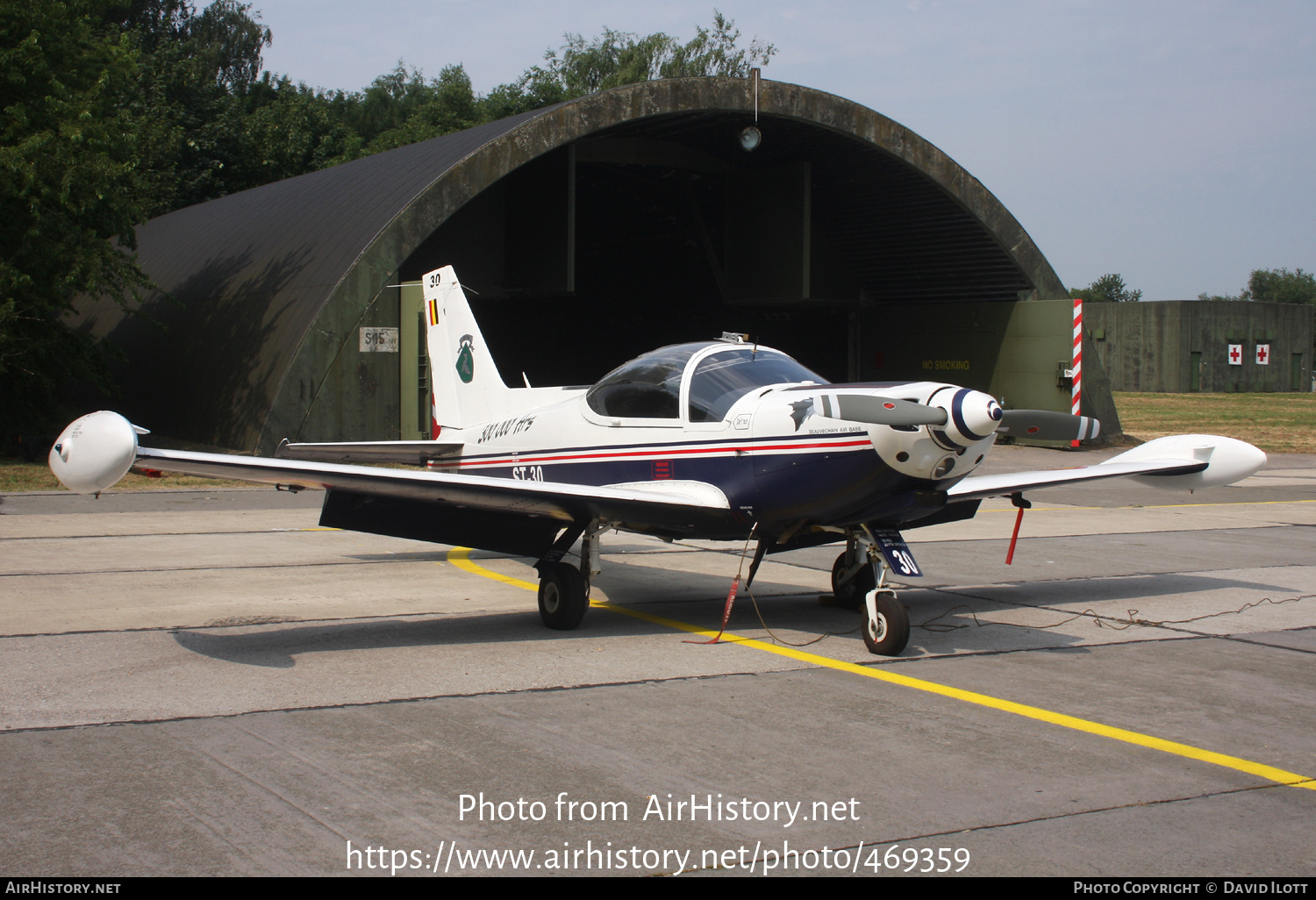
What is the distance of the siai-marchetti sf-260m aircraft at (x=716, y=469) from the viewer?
6.79 meters

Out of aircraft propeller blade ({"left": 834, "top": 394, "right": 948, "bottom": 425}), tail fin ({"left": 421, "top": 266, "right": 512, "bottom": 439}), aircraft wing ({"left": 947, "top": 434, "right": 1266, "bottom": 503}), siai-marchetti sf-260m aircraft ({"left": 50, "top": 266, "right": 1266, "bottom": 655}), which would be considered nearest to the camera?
aircraft propeller blade ({"left": 834, "top": 394, "right": 948, "bottom": 425})

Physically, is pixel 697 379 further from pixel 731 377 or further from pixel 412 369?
pixel 412 369

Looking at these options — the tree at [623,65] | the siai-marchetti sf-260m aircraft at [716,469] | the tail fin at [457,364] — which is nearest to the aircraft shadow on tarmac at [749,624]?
the siai-marchetti sf-260m aircraft at [716,469]

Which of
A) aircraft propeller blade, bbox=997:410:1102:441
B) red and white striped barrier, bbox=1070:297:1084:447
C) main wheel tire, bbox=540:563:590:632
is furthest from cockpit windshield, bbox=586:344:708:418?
red and white striped barrier, bbox=1070:297:1084:447

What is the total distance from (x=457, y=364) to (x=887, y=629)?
20.6 feet

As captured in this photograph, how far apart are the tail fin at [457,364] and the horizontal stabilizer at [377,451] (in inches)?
23.5

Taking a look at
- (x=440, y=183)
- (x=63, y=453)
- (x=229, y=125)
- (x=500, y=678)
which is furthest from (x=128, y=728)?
(x=229, y=125)

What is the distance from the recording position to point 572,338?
30.9 metres

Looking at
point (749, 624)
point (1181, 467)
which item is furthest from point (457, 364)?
point (1181, 467)

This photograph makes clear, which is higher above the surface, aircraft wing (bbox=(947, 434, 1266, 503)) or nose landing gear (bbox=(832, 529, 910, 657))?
aircraft wing (bbox=(947, 434, 1266, 503))

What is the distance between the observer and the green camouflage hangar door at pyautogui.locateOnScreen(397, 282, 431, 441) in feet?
65.4

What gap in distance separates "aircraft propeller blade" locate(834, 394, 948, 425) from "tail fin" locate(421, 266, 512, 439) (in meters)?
5.05

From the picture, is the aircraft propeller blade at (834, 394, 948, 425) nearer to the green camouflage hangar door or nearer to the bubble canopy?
the bubble canopy

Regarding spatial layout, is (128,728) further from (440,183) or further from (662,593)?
(440,183)
